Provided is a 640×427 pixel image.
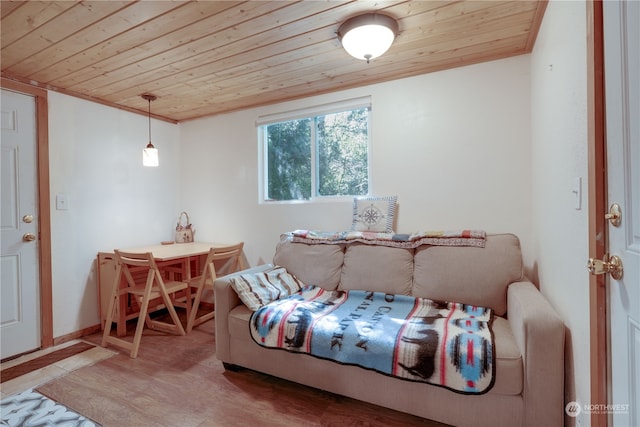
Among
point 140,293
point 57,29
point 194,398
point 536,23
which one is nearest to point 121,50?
point 57,29

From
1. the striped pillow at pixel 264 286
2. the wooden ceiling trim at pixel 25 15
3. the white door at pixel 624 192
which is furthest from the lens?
the striped pillow at pixel 264 286

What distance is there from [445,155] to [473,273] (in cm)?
89

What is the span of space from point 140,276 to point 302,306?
1.87 metres

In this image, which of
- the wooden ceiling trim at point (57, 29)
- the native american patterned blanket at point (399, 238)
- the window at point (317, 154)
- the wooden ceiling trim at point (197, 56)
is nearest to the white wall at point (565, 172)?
the native american patterned blanket at point (399, 238)

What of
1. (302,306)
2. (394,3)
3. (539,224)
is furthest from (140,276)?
(539,224)

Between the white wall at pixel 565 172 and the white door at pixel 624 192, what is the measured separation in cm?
19

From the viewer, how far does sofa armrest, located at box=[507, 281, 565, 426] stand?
3.97 feet

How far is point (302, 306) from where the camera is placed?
1890mm

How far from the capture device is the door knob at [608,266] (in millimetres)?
826

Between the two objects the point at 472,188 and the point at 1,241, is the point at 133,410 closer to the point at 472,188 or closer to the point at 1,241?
the point at 1,241

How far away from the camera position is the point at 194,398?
5.60ft

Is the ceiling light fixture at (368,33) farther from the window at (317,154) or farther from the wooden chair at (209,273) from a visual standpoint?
the wooden chair at (209,273)

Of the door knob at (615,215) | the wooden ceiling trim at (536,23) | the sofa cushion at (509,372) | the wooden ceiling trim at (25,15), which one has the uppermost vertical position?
the wooden ceiling trim at (25,15)

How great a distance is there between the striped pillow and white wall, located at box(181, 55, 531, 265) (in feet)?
2.06
